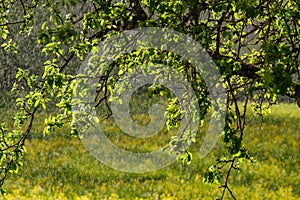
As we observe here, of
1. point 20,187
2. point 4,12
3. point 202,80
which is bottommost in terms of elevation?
point 20,187

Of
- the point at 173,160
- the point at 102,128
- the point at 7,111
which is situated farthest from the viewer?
the point at 7,111

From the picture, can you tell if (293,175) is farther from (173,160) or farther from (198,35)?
(198,35)

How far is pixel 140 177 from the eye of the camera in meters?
14.0

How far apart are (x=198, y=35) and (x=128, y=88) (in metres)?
2.04

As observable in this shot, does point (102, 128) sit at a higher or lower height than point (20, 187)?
higher

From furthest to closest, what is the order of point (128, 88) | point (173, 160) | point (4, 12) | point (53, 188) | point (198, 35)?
point (173, 160)
point (53, 188)
point (4, 12)
point (128, 88)
point (198, 35)

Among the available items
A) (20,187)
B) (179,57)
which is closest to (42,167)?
(20,187)

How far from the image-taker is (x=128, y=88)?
22.4 ft

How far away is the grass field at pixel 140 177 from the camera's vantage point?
1245cm

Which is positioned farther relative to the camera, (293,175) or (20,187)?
(293,175)

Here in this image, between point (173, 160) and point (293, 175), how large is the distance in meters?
3.26

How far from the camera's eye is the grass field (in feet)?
40.9

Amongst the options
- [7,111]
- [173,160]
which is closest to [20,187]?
[173,160]

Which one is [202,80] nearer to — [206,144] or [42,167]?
[42,167]
